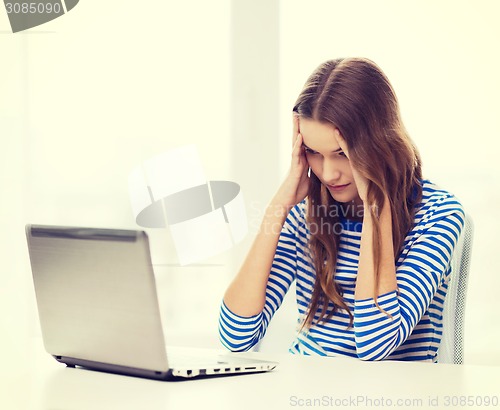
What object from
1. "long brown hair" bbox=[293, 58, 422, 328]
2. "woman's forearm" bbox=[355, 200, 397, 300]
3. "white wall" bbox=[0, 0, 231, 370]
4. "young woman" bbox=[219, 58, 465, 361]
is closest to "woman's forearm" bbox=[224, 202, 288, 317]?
"young woman" bbox=[219, 58, 465, 361]

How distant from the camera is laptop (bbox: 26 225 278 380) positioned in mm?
1011

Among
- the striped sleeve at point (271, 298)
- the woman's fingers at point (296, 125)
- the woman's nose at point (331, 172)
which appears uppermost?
the woman's fingers at point (296, 125)

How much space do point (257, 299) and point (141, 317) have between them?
1.93 feet

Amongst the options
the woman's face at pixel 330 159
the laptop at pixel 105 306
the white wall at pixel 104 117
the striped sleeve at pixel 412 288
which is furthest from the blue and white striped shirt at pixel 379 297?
the white wall at pixel 104 117

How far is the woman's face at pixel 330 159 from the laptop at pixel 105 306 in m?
0.50

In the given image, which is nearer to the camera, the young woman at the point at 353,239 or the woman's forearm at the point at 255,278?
the young woman at the point at 353,239

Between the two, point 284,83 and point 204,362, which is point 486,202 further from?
point 204,362

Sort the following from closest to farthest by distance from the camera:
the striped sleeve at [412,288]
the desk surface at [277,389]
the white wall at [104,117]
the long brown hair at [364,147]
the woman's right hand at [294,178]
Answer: the desk surface at [277,389], the striped sleeve at [412,288], the long brown hair at [364,147], the woman's right hand at [294,178], the white wall at [104,117]

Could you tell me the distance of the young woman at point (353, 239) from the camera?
1.45 meters

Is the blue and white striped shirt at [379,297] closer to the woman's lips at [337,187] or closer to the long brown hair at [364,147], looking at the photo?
the long brown hair at [364,147]

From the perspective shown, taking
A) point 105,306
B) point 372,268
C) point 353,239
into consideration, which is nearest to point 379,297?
point 372,268

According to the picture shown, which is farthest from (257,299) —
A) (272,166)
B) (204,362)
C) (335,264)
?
(272,166)

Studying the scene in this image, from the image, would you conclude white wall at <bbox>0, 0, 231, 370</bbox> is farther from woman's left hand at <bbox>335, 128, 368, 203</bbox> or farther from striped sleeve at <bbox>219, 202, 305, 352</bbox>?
woman's left hand at <bbox>335, 128, 368, 203</bbox>

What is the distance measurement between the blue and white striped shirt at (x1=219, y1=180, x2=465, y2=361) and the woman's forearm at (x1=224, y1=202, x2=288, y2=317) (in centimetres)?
2
